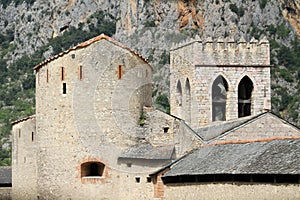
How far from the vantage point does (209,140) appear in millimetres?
32969

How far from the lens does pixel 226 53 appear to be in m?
42.2

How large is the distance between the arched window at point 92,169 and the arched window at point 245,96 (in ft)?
29.1

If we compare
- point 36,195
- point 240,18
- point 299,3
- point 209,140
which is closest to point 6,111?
point 240,18

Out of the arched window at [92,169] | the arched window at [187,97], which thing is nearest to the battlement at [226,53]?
the arched window at [187,97]

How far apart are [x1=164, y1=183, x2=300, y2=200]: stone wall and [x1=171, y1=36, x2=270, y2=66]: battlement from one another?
34.0ft

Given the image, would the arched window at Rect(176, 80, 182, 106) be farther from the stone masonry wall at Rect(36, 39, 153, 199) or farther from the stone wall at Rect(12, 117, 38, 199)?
the stone masonry wall at Rect(36, 39, 153, 199)

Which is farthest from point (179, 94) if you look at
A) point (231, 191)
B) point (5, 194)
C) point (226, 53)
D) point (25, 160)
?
point (231, 191)

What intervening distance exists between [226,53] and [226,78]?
1.20 m

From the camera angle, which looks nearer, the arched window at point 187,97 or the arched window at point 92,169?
the arched window at point 92,169

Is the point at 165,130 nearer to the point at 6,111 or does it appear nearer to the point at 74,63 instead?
the point at 74,63

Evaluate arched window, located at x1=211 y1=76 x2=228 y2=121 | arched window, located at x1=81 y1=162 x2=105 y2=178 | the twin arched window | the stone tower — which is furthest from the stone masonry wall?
the twin arched window

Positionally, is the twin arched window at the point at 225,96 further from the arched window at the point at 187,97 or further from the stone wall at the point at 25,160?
the stone wall at the point at 25,160

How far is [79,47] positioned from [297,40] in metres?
58.4

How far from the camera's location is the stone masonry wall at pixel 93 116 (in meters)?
35.7
